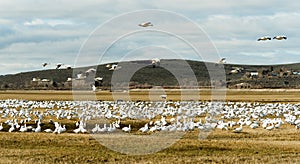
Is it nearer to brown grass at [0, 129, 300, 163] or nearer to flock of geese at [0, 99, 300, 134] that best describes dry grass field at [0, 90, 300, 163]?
brown grass at [0, 129, 300, 163]

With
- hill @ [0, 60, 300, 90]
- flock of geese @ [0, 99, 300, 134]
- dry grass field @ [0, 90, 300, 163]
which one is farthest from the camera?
hill @ [0, 60, 300, 90]

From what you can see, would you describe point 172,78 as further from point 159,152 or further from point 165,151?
point 159,152

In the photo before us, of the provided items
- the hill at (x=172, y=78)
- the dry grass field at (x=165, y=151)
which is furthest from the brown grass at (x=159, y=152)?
the hill at (x=172, y=78)

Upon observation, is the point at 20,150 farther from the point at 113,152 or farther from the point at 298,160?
the point at 298,160

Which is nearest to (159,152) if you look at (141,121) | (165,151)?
(165,151)

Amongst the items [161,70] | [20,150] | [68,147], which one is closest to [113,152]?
[68,147]

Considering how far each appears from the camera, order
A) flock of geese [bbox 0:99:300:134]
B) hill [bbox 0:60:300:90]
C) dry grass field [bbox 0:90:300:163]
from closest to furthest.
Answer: dry grass field [bbox 0:90:300:163], flock of geese [bbox 0:99:300:134], hill [bbox 0:60:300:90]

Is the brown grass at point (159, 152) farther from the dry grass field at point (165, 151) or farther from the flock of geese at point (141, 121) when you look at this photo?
the flock of geese at point (141, 121)

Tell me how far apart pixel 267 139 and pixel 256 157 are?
7.38 metres

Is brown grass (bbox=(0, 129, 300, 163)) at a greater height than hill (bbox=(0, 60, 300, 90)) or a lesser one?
lesser

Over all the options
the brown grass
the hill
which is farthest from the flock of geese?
the hill

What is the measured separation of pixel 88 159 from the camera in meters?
18.9

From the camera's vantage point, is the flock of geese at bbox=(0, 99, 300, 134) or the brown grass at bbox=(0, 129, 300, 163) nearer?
the brown grass at bbox=(0, 129, 300, 163)

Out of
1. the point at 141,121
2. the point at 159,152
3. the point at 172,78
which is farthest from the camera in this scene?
the point at 172,78
